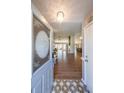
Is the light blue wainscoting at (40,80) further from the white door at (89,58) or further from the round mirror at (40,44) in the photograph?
the white door at (89,58)

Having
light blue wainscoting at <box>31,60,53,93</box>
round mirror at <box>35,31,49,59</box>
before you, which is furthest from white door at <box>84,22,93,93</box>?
round mirror at <box>35,31,49,59</box>

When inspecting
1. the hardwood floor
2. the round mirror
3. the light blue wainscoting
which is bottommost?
the hardwood floor

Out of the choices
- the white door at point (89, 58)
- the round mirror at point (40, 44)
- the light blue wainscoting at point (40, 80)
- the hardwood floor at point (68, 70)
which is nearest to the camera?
the light blue wainscoting at point (40, 80)

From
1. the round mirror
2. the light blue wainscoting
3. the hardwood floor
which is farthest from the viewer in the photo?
the hardwood floor

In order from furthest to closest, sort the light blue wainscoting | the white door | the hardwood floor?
the hardwood floor → the white door → the light blue wainscoting

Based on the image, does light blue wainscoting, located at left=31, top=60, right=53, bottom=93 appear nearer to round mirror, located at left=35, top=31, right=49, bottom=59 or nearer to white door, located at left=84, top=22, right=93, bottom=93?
round mirror, located at left=35, top=31, right=49, bottom=59

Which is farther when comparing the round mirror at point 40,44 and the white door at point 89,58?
the white door at point 89,58

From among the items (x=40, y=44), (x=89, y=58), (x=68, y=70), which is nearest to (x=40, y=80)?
(x=40, y=44)

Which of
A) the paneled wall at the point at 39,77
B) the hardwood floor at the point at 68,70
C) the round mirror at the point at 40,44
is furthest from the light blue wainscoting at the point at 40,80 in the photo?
the hardwood floor at the point at 68,70

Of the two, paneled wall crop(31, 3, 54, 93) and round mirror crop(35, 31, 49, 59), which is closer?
paneled wall crop(31, 3, 54, 93)
